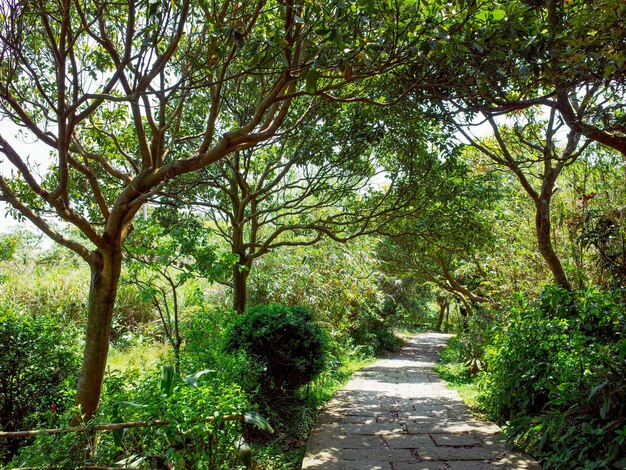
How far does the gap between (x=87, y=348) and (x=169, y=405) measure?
3.78 ft

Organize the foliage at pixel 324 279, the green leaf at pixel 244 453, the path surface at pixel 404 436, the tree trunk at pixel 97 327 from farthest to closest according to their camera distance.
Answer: the foliage at pixel 324 279 → the path surface at pixel 404 436 → the tree trunk at pixel 97 327 → the green leaf at pixel 244 453

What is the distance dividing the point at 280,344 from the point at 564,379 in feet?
10.0

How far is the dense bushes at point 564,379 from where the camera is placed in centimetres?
359

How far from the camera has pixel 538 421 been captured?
13.6ft

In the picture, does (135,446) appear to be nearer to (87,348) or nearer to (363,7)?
(87,348)

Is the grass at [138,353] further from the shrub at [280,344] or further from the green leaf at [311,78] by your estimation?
the green leaf at [311,78]

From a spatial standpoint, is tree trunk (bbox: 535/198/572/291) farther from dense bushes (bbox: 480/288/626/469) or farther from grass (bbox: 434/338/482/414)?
grass (bbox: 434/338/482/414)

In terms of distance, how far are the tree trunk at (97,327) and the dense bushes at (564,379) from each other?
3581 millimetres

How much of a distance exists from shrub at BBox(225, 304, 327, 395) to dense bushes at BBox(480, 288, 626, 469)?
2.27m

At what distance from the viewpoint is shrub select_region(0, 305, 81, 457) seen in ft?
13.9

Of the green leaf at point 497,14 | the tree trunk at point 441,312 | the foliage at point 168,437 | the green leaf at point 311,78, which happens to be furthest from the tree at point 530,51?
the tree trunk at point 441,312

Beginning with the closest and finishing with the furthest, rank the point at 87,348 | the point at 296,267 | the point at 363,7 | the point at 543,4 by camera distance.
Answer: the point at 363,7 → the point at 87,348 → the point at 543,4 → the point at 296,267

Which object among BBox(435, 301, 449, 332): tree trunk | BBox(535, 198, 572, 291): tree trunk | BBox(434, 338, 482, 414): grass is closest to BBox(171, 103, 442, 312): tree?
BBox(535, 198, 572, 291): tree trunk

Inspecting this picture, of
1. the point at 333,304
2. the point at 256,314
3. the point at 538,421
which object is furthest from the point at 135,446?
the point at 333,304
